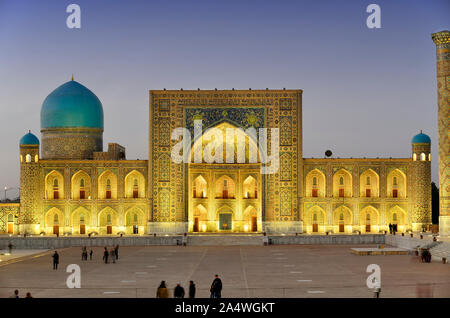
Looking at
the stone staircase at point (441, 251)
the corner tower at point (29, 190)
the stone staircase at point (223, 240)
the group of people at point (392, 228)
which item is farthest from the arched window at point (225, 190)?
the stone staircase at point (441, 251)

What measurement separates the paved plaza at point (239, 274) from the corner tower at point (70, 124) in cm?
1150

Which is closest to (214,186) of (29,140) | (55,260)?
(29,140)

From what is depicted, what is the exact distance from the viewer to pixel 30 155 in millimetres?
37312

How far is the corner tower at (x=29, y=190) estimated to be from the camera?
36.8 metres

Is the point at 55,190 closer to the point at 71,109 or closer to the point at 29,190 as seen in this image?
the point at 29,190

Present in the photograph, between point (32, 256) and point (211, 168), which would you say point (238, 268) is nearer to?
point (32, 256)

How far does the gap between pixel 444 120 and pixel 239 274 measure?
1545 cm

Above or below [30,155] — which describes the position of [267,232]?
below

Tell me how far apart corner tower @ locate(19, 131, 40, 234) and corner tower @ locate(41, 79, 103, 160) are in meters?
2.96

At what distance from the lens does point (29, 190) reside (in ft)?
121
